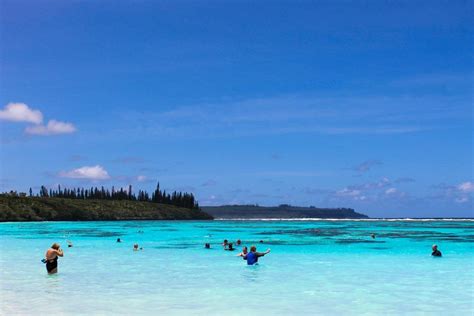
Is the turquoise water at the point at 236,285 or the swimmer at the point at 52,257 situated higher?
the swimmer at the point at 52,257

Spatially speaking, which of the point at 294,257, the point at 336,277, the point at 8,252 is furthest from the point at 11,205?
the point at 336,277

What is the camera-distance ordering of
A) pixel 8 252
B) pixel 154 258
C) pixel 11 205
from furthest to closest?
pixel 11 205 → pixel 8 252 → pixel 154 258

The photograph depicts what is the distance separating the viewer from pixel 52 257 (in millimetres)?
34688

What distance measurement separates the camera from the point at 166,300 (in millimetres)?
26547

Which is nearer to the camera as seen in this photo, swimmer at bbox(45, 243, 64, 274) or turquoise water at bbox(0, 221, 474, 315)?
turquoise water at bbox(0, 221, 474, 315)

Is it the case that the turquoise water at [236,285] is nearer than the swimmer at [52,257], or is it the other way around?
the turquoise water at [236,285]

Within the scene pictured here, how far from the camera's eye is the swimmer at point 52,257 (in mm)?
34406

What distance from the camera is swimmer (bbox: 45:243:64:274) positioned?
34.4 m

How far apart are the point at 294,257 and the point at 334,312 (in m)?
25.5

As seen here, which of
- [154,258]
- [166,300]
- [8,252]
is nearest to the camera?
[166,300]

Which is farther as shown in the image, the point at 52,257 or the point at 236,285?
the point at 52,257

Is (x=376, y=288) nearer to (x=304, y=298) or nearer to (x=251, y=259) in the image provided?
(x=304, y=298)

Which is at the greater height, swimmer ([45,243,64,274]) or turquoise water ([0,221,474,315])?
swimmer ([45,243,64,274])

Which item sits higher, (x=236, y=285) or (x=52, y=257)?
(x=52, y=257)
